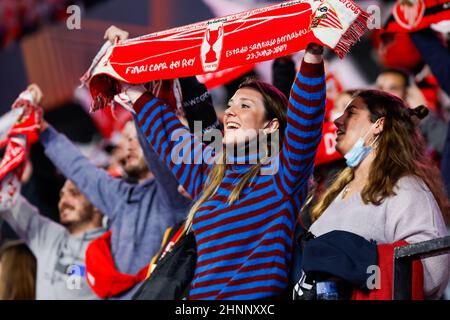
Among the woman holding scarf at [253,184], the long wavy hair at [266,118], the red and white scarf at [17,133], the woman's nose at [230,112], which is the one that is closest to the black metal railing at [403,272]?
the woman holding scarf at [253,184]

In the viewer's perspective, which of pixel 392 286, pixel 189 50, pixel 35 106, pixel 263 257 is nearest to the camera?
pixel 392 286

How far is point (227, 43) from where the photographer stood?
3031mm

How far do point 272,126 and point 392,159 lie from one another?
1.33 ft

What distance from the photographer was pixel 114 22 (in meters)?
5.72

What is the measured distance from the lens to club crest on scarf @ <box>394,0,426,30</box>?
3629mm

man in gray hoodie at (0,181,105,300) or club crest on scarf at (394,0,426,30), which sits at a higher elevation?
club crest on scarf at (394,0,426,30)

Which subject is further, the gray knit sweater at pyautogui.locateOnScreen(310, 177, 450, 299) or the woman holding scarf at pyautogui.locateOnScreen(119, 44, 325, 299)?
the woman holding scarf at pyautogui.locateOnScreen(119, 44, 325, 299)

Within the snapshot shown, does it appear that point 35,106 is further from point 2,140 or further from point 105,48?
point 105,48

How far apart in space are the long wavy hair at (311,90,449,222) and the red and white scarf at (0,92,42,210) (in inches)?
59.6

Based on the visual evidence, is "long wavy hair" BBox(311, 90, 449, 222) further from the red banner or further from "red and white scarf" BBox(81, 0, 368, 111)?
the red banner

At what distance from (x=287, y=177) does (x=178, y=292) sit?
512 millimetres

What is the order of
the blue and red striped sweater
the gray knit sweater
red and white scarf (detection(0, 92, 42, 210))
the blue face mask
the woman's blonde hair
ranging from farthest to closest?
1. the woman's blonde hair
2. red and white scarf (detection(0, 92, 42, 210))
3. the blue face mask
4. the blue and red striped sweater
5. the gray knit sweater

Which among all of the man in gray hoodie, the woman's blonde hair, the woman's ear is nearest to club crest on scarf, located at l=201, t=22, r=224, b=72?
the woman's ear

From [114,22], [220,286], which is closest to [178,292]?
[220,286]
